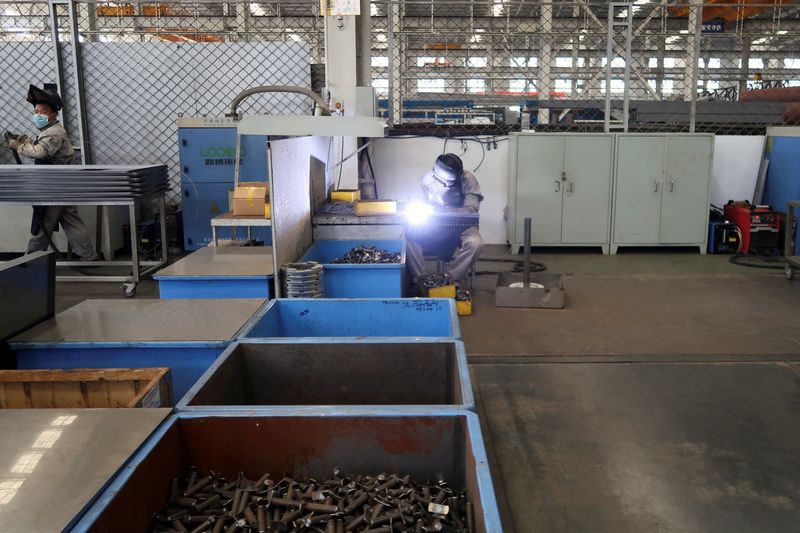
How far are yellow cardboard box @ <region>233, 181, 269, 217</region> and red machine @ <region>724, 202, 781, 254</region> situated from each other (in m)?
4.91

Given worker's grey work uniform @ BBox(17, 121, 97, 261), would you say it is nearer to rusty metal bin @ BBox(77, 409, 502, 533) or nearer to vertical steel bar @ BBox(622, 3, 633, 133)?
rusty metal bin @ BBox(77, 409, 502, 533)

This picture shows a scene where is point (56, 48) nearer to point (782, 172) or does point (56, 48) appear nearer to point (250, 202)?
point (250, 202)

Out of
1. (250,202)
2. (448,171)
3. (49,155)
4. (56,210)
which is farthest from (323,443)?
(49,155)

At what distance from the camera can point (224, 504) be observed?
4.64 feet

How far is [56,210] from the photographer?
217 inches

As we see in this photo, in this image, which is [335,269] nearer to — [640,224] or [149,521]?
[149,521]

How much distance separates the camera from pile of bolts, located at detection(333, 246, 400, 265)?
12.1 ft

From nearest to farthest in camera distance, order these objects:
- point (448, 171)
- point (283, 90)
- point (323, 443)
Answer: point (323, 443) < point (283, 90) < point (448, 171)

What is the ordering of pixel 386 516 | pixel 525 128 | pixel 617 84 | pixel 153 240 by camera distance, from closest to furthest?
pixel 386 516
pixel 153 240
pixel 525 128
pixel 617 84

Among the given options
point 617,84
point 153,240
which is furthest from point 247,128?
point 617,84

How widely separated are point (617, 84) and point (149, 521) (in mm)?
17369

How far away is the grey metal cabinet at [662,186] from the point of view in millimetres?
6516

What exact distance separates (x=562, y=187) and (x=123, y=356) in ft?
17.2

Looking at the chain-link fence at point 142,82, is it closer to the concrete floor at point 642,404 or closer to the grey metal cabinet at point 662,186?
the concrete floor at point 642,404
